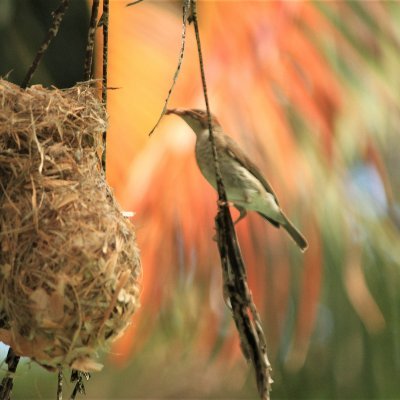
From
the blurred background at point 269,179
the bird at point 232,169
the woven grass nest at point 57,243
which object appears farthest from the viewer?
the blurred background at point 269,179

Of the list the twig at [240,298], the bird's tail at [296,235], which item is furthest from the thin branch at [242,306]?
the bird's tail at [296,235]

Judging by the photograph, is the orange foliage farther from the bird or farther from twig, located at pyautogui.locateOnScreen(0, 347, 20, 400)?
twig, located at pyautogui.locateOnScreen(0, 347, 20, 400)

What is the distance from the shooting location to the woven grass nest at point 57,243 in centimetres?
81

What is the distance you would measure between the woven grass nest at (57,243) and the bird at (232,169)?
2.16ft

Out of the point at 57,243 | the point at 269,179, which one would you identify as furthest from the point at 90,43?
the point at 269,179

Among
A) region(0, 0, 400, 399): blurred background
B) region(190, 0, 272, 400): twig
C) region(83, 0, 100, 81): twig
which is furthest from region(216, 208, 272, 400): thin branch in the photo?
region(0, 0, 400, 399): blurred background

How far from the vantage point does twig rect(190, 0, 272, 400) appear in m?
0.84

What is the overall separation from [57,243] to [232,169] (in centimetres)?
83

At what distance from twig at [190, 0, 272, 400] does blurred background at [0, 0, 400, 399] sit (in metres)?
1.60

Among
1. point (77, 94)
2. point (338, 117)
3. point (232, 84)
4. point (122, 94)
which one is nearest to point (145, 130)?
point (122, 94)

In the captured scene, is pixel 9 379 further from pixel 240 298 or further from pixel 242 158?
pixel 242 158

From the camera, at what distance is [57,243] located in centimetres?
83

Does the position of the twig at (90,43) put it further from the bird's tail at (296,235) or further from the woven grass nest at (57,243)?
the bird's tail at (296,235)

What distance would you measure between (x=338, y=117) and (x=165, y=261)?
0.72 metres
